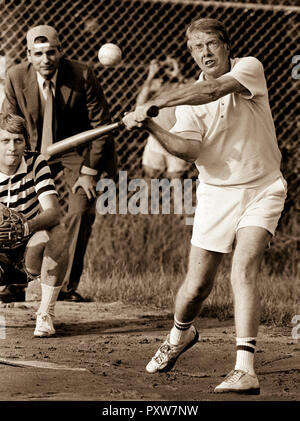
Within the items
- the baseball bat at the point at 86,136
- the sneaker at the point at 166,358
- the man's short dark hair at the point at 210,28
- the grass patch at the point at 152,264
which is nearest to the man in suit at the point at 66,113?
the grass patch at the point at 152,264

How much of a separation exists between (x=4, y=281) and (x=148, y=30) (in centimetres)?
379

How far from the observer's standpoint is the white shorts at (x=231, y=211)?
520 cm

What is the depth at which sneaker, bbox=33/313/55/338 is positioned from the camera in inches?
258

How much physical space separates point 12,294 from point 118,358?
5.75ft

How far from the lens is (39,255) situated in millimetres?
6629

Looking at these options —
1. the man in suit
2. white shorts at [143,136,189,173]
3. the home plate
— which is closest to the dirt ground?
the home plate

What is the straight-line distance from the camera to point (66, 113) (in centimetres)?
775

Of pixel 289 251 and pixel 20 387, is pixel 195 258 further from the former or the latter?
pixel 289 251

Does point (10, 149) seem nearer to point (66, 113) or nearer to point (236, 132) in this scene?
point (66, 113)

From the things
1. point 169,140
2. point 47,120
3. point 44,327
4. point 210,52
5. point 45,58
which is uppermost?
point 210,52

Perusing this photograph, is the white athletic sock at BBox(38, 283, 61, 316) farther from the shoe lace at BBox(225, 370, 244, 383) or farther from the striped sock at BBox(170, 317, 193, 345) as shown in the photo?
the shoe lace at BBox(225, 370, 244, 383)

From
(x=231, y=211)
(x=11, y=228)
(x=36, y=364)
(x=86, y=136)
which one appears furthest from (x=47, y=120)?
(x=231, y=211)

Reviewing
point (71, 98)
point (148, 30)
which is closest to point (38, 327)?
point (71, 98)

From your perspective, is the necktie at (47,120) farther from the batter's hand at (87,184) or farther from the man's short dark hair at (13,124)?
the man's short dark hair at (13,124)
